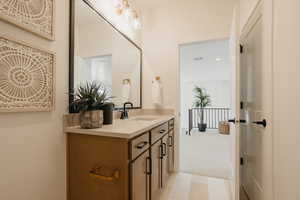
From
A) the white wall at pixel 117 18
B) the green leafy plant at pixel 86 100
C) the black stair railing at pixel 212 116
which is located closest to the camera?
the green leafy plant at pixel 86 100

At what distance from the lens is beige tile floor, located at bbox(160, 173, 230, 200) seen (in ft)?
5.58

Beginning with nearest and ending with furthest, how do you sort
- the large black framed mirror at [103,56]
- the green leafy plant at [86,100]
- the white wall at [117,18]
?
the green leafy plant at [86,100], the large black framed mirror at [103,56], the white wall at [117,18]

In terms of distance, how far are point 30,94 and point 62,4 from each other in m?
0.75

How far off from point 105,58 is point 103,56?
4cm

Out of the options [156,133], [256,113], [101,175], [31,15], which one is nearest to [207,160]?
[256,113]

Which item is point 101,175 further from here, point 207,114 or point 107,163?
point 207,114

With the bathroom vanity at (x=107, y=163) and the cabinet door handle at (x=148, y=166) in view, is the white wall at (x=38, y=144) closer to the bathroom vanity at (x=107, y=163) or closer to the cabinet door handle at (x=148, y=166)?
the bathroom vanity at (x=107, y=163)

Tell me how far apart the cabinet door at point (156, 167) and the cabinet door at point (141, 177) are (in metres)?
0.11

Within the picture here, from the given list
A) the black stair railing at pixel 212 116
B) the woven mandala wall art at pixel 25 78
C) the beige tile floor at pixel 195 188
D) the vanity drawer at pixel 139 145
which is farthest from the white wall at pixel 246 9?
the black stair railing at pixel 212 116

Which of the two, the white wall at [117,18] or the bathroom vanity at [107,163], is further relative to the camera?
the white wall at [117,18]

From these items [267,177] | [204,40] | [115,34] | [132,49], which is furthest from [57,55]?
[204,40]

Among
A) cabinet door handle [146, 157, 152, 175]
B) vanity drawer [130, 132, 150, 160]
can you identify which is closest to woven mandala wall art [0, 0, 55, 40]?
vanity drawer [130, 132, 150, 160]

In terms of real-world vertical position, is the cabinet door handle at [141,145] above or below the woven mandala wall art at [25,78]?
below

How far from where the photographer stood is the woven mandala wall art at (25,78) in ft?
2.61
